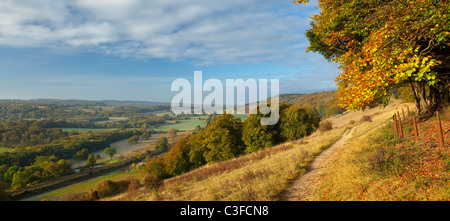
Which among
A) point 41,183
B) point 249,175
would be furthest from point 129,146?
point 249,175

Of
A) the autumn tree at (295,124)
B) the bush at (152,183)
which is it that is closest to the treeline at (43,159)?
the bush at (152,183)

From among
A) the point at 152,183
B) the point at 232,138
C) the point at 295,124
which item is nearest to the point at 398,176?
the point at 152,183

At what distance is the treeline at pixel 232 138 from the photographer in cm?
3719

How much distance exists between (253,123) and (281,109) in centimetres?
1150

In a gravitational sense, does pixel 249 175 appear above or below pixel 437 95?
below

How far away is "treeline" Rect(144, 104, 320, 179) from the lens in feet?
122

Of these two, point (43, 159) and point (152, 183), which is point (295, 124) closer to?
point (152, 183)

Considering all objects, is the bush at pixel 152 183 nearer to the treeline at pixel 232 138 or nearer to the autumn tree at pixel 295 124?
the treeline at pixel 232 138

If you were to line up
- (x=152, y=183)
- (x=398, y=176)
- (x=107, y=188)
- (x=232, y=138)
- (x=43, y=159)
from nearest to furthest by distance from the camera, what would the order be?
(x=398, y=176) → (x=152, y=183) → (x=107, y=188) → (x=232, y=138) → (x=43, y=159)

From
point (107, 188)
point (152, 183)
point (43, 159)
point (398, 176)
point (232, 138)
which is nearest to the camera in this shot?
point (398, 176)

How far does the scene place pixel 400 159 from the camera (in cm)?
820

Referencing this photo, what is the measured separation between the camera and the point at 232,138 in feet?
125

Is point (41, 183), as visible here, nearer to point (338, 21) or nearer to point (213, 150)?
point (213, 150)

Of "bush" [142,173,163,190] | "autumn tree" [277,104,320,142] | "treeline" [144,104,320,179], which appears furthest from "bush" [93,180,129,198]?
"autumn tree" [277,104,320,142]
